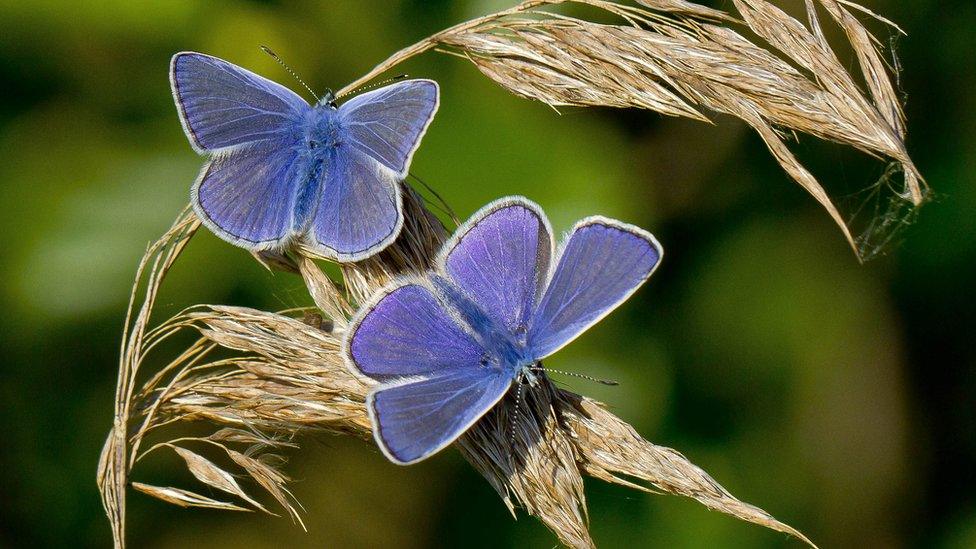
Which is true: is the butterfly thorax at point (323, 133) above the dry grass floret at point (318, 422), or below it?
above

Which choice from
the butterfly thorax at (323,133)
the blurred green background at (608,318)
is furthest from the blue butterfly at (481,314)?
the blurred green background at (608,318)

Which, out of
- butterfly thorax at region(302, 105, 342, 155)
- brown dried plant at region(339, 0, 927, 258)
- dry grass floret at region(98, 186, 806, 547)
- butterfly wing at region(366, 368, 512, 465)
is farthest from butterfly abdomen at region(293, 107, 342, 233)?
butterfly wing at region(366, 368, 512, 465)

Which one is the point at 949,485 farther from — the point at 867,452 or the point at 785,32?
the point at 785,32

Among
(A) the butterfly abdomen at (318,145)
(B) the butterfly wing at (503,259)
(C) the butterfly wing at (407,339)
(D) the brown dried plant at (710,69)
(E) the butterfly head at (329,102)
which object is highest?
(D) the brown dried plant at (710,69)

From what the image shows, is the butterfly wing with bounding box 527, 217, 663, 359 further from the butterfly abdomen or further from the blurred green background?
the blurred green background

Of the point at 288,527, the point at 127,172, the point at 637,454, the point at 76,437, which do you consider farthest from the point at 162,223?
the point at 637,454

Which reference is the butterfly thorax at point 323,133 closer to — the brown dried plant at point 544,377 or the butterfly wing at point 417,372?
the brown dried plant at point 544,377

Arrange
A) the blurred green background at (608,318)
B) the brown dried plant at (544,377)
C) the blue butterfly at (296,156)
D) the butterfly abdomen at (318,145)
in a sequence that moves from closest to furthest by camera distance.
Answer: the brown dried plant at (544,377), the blue butterfly at (296,156), the butterfly abdomen at (318,145), the blurred green background at (608,318)

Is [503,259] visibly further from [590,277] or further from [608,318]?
[608,318]

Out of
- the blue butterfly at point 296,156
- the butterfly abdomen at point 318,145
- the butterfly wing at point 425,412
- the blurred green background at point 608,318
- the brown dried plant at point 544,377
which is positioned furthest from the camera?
the blurred green background at point 608,318
